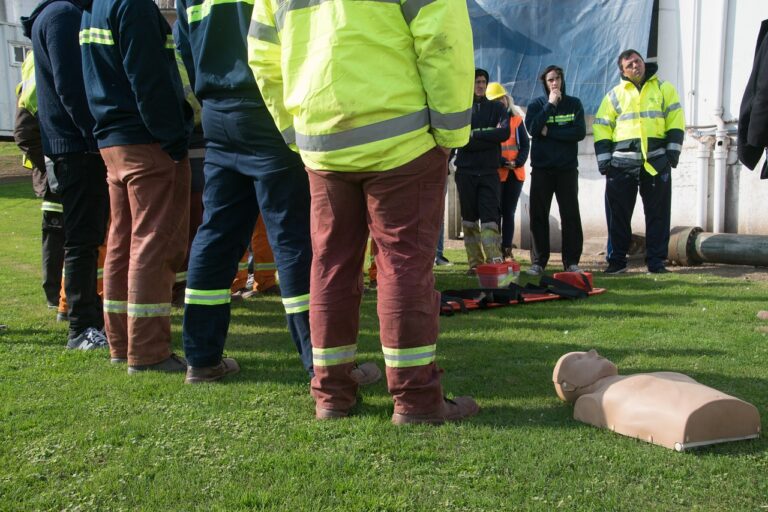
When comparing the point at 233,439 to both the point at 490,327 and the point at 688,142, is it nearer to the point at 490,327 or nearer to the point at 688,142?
the point at 490,327

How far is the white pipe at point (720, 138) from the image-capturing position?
995 centimetres

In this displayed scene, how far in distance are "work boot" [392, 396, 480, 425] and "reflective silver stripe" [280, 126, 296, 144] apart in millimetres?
1371

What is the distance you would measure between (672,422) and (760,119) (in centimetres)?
232

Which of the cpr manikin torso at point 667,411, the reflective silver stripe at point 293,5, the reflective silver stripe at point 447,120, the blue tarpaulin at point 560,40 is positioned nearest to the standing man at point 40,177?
the reflective silver stripe at point 293,5

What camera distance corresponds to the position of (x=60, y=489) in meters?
2.90

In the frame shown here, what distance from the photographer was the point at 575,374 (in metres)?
3.75

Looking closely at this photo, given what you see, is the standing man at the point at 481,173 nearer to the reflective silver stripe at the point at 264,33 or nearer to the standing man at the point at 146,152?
the standing man at the point at 146,152

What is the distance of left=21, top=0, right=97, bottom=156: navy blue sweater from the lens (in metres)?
5.05

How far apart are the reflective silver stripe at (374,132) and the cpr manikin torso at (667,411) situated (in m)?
1.43

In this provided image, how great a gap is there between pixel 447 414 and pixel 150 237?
2119 millimetres

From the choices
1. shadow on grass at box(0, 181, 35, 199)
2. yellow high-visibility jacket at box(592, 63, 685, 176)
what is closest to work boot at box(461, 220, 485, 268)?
yellow high-visibility jacket at box(592, 63, 685, 176)

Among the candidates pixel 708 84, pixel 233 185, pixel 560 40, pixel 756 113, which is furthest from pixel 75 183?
pixel 708 84

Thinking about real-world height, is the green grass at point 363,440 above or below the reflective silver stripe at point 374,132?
below

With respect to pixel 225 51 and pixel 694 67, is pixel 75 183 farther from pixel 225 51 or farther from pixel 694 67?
pixel 694 67
